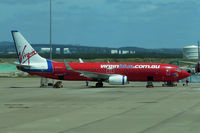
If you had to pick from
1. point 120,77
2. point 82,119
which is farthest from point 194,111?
point 120,77

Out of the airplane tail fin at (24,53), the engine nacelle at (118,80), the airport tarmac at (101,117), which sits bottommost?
the airport tarmac at (101,117)

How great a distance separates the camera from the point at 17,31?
55969 millimetres

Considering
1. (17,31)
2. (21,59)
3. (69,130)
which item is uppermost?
(17,31)

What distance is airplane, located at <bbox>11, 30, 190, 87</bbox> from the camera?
5494 centimetres

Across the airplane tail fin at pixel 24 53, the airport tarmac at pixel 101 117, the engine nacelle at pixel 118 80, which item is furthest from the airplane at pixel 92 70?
the airport tarmac at pixel 101 117

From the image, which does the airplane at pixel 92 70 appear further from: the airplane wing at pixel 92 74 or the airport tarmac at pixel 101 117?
the airport tarmac at pixel 101 117

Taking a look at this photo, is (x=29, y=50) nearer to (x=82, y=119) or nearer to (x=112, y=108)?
(x=112, y=108)

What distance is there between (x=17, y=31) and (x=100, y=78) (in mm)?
12176

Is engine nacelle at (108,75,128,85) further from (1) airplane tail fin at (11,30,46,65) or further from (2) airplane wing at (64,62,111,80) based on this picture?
(1) airplane tail fin at (11,30,46,65)

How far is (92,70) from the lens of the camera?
55375mm

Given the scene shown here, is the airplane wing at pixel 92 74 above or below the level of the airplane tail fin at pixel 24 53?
below

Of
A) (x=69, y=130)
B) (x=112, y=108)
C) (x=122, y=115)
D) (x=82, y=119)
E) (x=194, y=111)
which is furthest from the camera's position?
(x=112, y=108)

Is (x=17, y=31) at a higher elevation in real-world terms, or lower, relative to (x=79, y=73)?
higher

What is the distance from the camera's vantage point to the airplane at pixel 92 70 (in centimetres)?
5494
